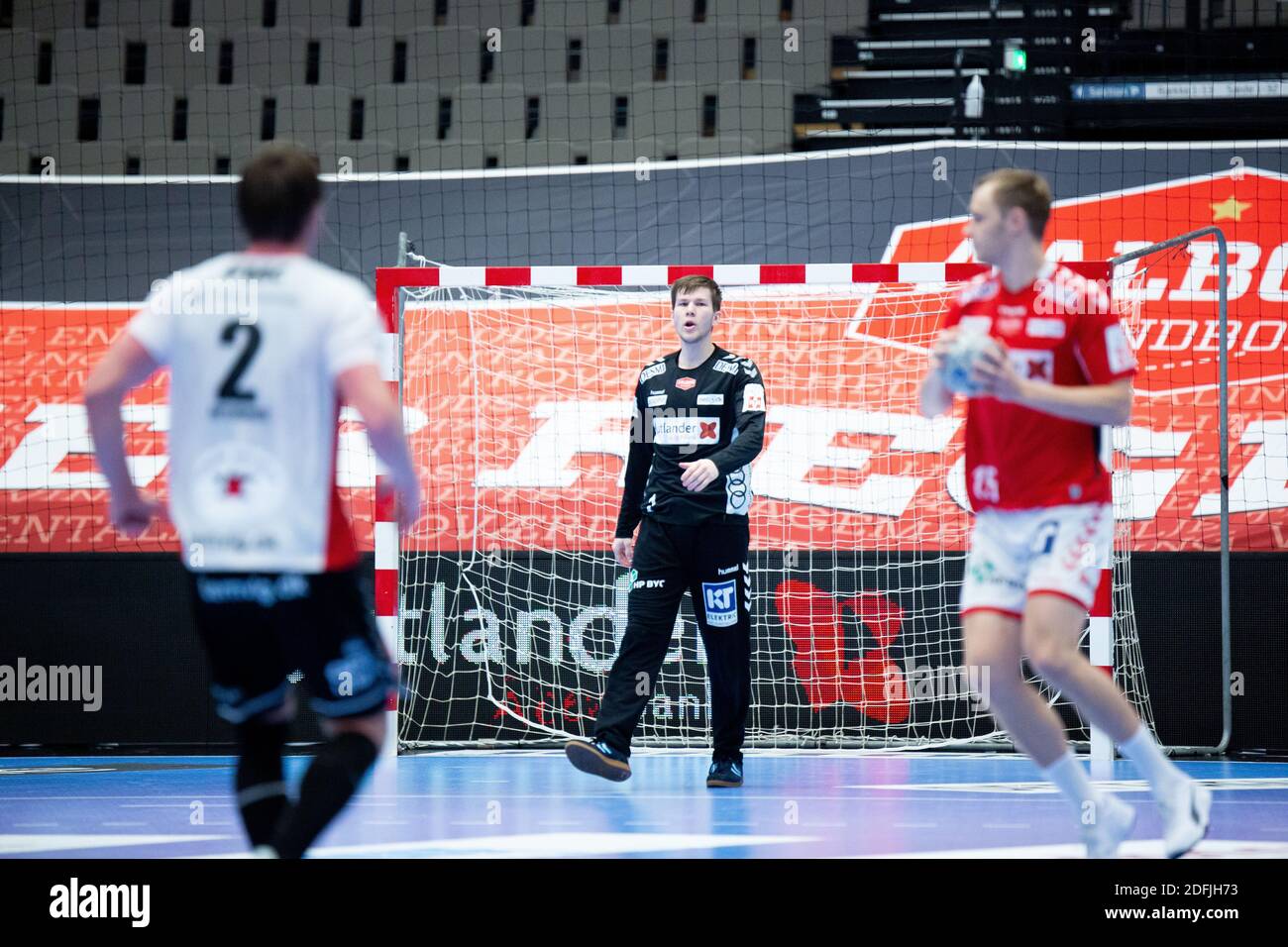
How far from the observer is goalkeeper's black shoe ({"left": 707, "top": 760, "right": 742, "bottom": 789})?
5746 mm

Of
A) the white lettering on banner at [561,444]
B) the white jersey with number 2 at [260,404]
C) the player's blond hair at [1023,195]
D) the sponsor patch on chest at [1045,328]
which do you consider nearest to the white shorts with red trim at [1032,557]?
the sponsor patch on chest at [1045,328]

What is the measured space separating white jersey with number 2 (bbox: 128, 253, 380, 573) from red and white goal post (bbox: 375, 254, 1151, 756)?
4048 millimetres

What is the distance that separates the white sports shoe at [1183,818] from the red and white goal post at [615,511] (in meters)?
3.09

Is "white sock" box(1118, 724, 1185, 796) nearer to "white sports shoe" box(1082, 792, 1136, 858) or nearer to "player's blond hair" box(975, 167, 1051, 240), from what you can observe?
"white sports shoe" box(1082, 792, 1136, 858)

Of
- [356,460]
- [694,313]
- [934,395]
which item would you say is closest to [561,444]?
[356,460]

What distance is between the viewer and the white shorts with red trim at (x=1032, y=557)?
11.4 feet

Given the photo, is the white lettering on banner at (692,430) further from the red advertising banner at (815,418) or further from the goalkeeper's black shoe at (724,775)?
the red advertising banner at (815,418)

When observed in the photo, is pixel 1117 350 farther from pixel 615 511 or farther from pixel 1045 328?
pixel 615 511

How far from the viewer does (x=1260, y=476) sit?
852 cm

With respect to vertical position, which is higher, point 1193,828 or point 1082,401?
point 1082,401

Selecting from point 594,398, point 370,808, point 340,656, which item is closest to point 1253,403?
point 594,398

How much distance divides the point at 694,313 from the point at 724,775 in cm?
203
